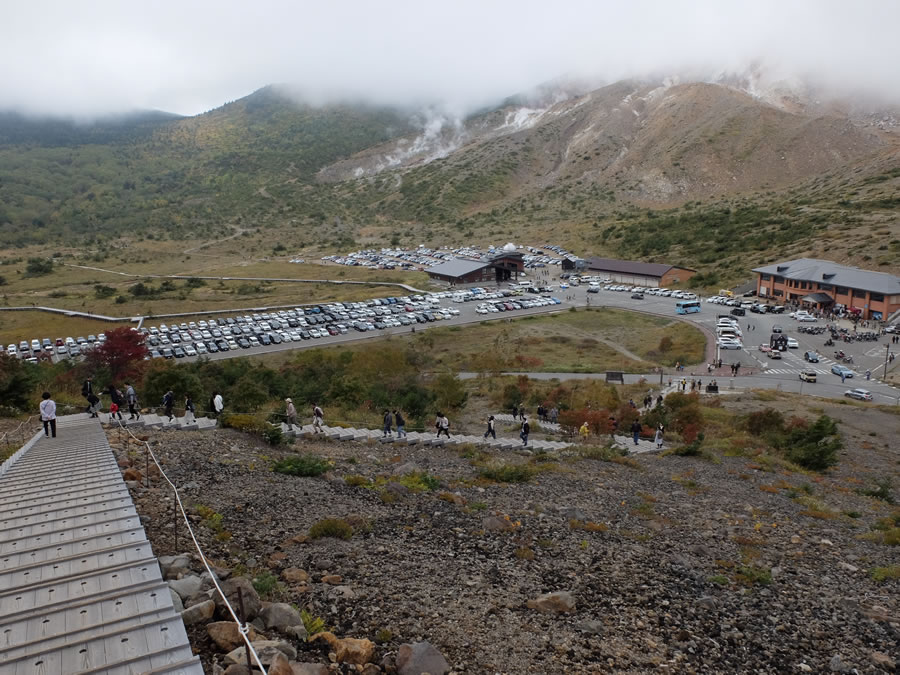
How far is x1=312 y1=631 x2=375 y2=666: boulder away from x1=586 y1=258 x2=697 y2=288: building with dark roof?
261 feet

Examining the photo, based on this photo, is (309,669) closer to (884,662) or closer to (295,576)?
(295,576)

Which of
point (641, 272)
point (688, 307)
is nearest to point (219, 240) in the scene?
point (641, 272)

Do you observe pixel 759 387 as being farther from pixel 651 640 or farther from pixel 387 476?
pixel 651 640

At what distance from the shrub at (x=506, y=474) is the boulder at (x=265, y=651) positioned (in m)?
9.80

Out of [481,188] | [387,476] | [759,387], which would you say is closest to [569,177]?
[481,188]

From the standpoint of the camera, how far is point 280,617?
611cm

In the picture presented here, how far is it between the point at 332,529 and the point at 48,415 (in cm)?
931

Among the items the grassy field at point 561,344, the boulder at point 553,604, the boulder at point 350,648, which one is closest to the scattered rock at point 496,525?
the boulder at point 553,604

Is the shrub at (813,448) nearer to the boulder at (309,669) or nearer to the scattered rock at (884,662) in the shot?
the scattered rock at (884,662)

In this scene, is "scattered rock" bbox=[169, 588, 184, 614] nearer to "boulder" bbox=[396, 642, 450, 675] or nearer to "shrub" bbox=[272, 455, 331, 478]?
"boulder" bbox=[396, 642, 450, 675]

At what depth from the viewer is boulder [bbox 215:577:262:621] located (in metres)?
5.80

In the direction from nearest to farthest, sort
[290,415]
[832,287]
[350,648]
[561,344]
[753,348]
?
[350,648], [290,415], [753,348], [561,344], [832,287]

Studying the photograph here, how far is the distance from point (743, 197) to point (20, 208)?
626ft

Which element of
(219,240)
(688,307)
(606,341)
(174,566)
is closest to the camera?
(174,566)
